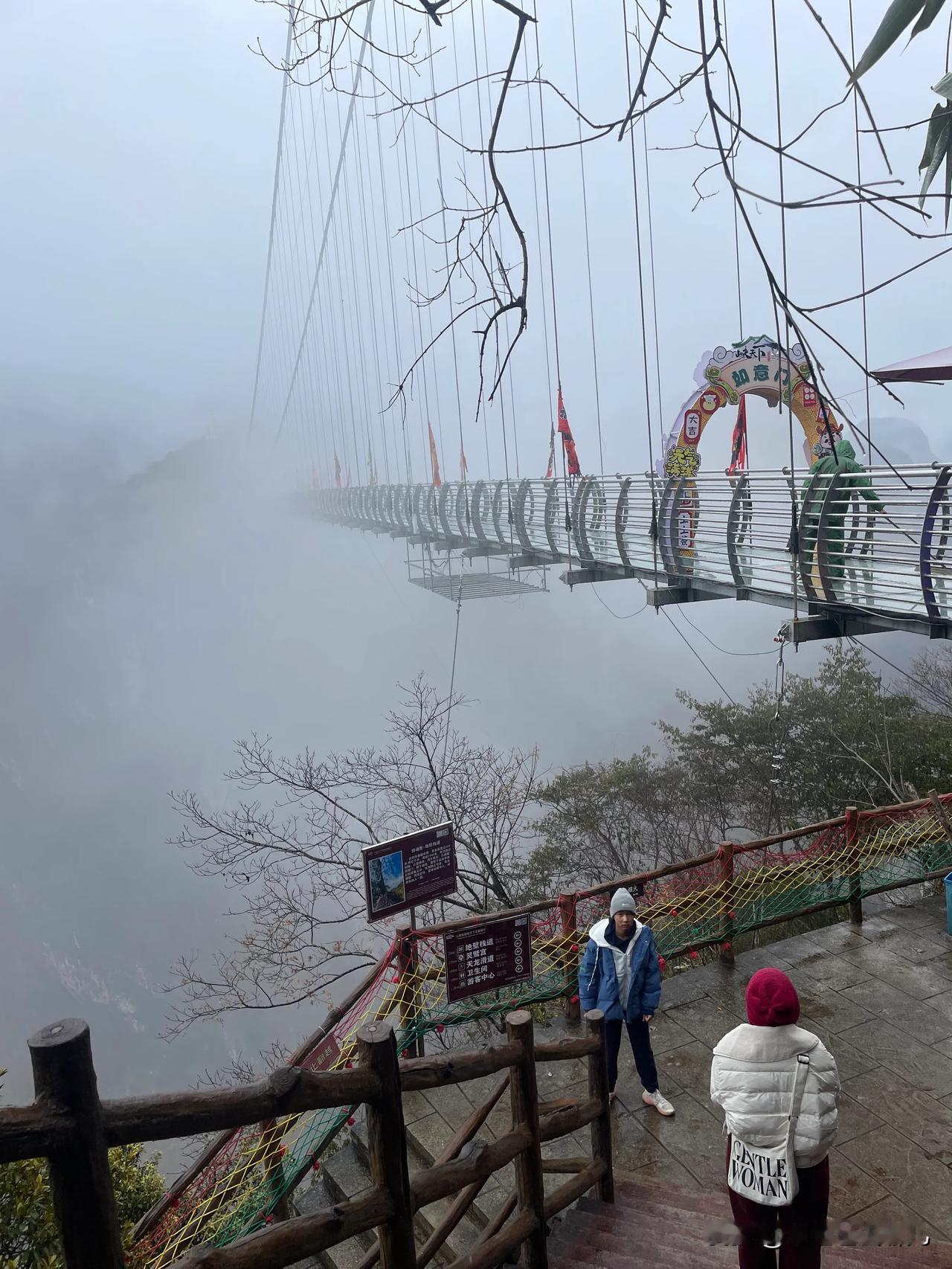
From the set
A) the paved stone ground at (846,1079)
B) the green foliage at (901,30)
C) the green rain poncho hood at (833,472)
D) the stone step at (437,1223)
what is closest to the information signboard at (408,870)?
the paved stone ground at (846,1079)

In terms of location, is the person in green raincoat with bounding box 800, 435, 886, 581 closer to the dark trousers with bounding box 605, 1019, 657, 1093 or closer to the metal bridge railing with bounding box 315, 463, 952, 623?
the metal bridge railing with bounding box 315, 463, 952, 623

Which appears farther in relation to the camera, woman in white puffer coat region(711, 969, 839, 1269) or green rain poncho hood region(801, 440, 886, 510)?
green rain poncho hood region(801, 440, 886, 510)

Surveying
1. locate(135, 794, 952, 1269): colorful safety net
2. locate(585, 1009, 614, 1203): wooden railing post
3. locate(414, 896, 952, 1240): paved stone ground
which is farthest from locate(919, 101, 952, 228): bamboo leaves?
locate(414, 896, 952, 1240): paved stone ground

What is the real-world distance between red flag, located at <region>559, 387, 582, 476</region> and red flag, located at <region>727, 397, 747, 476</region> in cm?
156

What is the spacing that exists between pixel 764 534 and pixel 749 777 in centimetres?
700

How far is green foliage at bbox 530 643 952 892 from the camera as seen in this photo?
32.0ft

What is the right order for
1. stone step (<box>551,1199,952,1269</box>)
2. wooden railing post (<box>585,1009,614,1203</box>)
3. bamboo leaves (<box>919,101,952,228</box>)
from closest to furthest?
bamboo leaves (<box>919,101,952,228</box>) → stone step (<box>551,1199,952,1269</box>) → wooden railing post (<box>585,1009,614,1203</box>)

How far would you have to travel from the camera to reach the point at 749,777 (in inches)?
444

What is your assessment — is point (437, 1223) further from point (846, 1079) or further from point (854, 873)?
point (854, 873)

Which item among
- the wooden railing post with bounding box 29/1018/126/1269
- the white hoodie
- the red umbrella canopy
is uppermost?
the red umbrella canopy

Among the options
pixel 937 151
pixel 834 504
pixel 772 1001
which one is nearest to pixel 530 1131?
pixel 772 1001

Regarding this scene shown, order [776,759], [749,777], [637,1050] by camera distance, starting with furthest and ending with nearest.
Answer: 1. [749,777]
2. [776,759]
3. [637,1050]

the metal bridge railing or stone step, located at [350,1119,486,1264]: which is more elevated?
the metal bridge railing

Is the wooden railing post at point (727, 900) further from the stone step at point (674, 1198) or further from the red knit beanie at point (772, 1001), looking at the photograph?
the red knit beanie at point (772, 1001)
